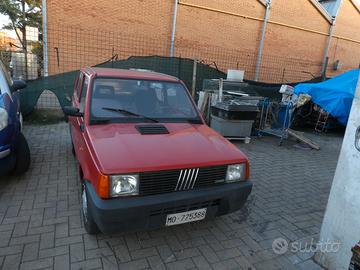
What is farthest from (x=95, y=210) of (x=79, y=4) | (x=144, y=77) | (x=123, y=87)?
(x=79, y=4)

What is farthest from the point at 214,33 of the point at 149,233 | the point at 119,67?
the point at 149,233

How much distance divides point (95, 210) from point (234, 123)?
516cm

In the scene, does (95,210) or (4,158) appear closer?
(95,210)

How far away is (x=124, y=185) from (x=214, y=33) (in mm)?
15300

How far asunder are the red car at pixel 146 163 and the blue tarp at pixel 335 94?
6750 millimetres

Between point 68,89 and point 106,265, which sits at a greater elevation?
point 68,89

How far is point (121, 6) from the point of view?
13648mm

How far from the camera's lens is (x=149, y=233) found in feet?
10.2

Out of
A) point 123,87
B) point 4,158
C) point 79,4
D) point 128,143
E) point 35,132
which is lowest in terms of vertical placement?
point 35,132

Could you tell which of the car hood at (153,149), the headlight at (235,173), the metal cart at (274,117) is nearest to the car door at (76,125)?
the car hood at (153,149)

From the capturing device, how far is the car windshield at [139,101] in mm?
3434

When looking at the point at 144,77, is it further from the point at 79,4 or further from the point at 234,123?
the point at 79,4

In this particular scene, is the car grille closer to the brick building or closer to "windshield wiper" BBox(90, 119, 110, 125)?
"windshield wiper" BBox(90, 119, 110, 125)

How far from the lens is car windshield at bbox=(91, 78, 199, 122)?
11.3ft
